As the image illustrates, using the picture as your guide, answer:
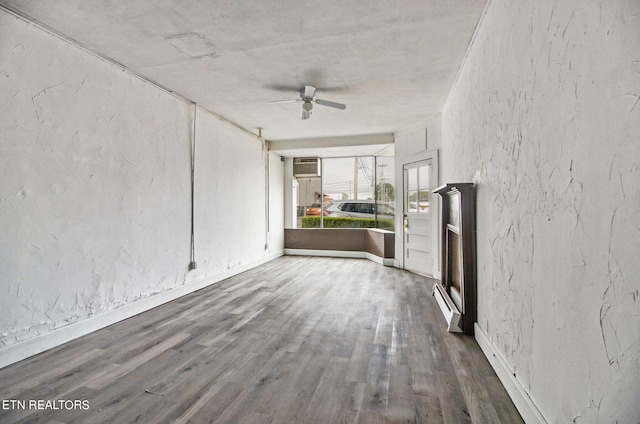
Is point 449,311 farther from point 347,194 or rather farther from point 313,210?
point 313,210

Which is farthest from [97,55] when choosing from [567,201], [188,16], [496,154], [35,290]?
[567,201]

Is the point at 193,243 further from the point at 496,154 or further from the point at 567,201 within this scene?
the point at 567,201

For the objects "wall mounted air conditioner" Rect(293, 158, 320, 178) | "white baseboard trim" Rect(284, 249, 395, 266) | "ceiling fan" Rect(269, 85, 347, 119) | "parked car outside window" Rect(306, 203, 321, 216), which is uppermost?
"ceiling fan" Rect(269, 85, 347, 119)

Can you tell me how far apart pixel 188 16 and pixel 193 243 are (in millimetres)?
2875

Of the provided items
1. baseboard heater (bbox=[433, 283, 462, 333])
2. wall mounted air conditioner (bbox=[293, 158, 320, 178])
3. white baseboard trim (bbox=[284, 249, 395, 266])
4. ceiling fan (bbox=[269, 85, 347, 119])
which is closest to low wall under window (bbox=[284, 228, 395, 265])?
white baseboard trim (bbox=[284, 249, 395, 266])

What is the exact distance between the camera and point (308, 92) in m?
3.76

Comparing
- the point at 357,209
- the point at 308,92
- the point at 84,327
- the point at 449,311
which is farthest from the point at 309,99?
the point at 357,209

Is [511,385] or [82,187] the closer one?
[511,385]

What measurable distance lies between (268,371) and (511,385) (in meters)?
1.56

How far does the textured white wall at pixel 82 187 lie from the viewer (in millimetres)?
2357

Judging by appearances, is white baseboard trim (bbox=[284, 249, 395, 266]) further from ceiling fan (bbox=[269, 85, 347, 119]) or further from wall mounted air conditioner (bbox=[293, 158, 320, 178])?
ceiling fan (bbox=[269, 85, 347, 119])

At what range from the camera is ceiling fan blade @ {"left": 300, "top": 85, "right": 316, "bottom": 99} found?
12.1 ft

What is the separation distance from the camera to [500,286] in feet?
6.99

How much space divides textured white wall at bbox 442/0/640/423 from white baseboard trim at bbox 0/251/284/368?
11.4ft
